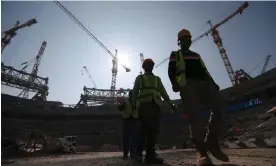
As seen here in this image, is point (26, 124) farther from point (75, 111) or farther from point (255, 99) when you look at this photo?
point (255, 99)

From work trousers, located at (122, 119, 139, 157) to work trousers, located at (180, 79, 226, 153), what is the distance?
3.27 m

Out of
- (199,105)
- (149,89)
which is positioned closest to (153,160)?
(149,89)

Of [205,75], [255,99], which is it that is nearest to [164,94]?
[205,75]

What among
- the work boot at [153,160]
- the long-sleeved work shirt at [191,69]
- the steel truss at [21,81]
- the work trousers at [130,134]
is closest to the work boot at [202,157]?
the long-sleeved work shirt at [191,69]

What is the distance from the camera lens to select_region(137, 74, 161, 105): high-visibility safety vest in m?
4.63

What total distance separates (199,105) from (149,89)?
1.64 meters

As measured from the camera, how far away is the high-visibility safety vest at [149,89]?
4.63 metres

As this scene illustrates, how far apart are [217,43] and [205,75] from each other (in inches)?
2696

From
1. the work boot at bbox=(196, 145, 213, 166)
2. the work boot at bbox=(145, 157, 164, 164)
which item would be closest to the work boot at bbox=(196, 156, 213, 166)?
the work boot at bbox=(196, 145, 213, 166)

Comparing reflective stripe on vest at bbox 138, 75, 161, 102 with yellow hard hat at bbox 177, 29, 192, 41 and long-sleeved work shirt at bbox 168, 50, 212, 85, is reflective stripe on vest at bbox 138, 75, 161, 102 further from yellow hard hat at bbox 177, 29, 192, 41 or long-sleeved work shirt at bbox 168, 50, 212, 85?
yellow hard hat at bbox 177, 29, 192, 41

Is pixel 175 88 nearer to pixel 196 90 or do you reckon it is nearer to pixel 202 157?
pixel 196 90

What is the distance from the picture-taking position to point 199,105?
3.20 metres

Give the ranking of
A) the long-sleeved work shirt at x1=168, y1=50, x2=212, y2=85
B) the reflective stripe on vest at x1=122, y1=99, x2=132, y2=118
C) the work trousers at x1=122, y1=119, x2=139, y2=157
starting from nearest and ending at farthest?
the long-sleeved work shirt at x1=168, y1=50, x2=212, y2=85 → the work trousers at x1=122, y1=119, x2=139, y2=157 → the reflective stripe on vest at x1=122, y1=99, x2=132, y2=118

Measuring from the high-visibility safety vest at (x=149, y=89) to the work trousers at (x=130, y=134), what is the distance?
187cm
